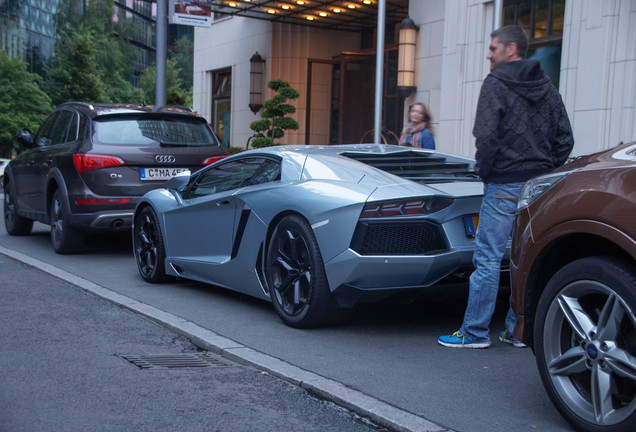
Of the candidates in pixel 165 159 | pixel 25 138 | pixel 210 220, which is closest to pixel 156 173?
pixel 165 159

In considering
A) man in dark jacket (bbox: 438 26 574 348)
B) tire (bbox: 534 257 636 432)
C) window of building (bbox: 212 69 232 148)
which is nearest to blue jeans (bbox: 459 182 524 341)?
man in dark jacket (bbox: 438 26 574 348)

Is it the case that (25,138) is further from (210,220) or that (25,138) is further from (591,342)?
(591,342)

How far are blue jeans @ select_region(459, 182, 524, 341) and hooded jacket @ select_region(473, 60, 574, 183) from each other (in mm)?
87

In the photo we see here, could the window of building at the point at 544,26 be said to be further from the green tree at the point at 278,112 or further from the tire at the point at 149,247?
the green tree at the point at 278,112

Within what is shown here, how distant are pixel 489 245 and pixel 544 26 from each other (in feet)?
30.6

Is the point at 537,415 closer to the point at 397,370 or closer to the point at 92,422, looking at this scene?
the point at 397,370

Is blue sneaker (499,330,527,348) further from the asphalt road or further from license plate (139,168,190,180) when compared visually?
license plate (139,168,190,180)

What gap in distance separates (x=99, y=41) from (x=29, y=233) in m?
53.0

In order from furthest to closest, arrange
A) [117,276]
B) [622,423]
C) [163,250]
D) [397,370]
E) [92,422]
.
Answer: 1. [117,276]
2. [163,250]
3. [397,370]
4. [92,422]
5. [622,423]

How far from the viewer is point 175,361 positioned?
4625 millimetres

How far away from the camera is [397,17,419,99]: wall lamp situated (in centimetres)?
1633

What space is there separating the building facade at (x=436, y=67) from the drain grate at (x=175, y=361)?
8.51 metres

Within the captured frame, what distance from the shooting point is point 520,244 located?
372cm

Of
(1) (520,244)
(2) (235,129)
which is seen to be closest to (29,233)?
(1) (520,244)
